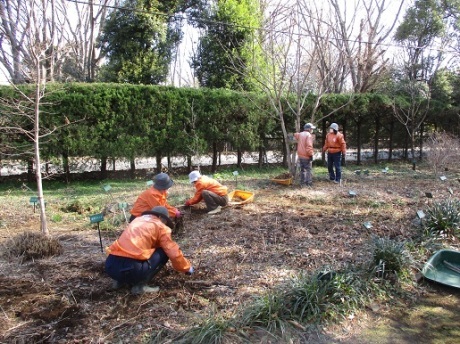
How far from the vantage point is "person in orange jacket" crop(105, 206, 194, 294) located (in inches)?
126

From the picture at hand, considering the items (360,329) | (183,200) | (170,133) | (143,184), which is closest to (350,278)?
(360,329)

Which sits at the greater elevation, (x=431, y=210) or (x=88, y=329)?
(x=431, y=210)

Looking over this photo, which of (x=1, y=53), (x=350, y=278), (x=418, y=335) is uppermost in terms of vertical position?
(x=1, y=53)

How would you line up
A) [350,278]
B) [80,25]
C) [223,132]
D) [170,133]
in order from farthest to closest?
[80,25], [223,132], [170,133], [350,278]

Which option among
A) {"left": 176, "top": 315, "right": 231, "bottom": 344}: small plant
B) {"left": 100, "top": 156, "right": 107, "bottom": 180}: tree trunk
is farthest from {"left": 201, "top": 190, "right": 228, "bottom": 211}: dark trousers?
{"left": 100, "top": 156, "right": 107, "bottom": 180}: tree trunk

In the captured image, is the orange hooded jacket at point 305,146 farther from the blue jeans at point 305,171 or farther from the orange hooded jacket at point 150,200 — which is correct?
the orange hooded jacket at point 150,200

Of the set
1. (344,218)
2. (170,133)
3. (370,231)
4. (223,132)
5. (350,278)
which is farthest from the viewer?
(223,132)

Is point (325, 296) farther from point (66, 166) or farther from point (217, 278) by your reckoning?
point (66, 166)

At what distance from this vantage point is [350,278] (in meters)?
3.41

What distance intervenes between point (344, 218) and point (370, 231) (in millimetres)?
733

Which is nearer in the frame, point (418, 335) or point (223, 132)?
point (418, 335)

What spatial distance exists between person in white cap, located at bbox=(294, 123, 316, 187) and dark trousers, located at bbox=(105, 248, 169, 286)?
5.62 m

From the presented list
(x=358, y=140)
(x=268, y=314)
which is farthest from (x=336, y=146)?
(x=268, y=314)

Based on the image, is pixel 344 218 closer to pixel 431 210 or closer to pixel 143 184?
pixel 431 210
